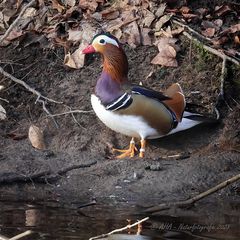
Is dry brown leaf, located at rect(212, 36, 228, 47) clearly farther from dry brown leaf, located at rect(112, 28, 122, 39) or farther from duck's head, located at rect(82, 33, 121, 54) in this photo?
duck's head, located at rect(82, 33, 121, 54)

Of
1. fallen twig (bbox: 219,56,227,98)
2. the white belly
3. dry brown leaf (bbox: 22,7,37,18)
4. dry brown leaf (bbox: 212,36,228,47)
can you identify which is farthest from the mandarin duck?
dry brown leaf (bbox: 22,7,37,18)

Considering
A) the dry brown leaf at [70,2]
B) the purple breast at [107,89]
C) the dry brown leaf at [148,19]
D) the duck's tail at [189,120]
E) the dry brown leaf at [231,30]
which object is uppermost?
the dry brown leaf at [70,2]

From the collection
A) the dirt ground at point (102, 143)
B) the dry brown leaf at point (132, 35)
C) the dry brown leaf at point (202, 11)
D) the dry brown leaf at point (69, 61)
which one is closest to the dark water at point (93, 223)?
the dirt ground at point (102, 143)

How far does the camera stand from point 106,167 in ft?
24.2

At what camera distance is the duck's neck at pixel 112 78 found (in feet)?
24.5

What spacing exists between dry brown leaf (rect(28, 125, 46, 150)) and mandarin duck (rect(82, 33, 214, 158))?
2.24ft

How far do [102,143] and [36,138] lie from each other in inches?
25.1

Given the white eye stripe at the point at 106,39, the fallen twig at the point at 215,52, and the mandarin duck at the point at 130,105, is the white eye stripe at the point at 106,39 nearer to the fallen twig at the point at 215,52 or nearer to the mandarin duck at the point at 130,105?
the mandarin duck at the point at 130,105

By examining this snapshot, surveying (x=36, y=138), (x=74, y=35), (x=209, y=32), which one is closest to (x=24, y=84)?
(x=36, y=138)

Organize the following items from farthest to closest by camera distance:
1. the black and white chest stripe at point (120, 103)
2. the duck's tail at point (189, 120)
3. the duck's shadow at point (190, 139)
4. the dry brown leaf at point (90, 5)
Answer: the dry brown leaf at point (90, 5), the duck's shadow at point (190, 139), the duck's tail at point (189, 120), the black and white chest stripe at point (120, 103)

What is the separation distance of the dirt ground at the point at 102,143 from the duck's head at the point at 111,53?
69cm

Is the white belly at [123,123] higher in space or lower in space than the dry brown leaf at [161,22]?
lower

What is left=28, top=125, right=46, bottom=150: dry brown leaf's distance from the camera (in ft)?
25.7

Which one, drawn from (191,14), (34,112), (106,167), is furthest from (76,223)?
(191,14)
